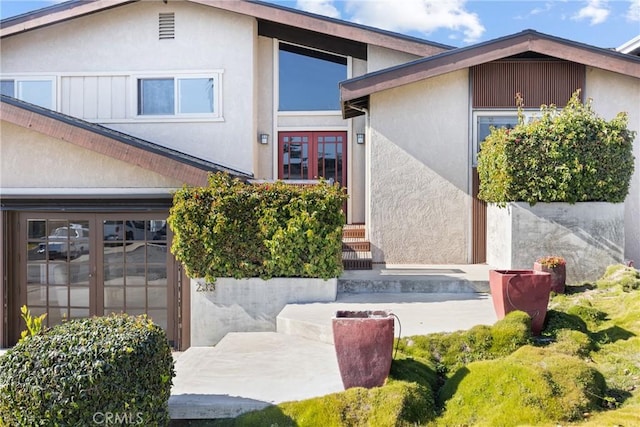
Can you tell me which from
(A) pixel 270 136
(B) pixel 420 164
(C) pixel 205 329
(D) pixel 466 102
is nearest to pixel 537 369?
(C) pixel 205 329

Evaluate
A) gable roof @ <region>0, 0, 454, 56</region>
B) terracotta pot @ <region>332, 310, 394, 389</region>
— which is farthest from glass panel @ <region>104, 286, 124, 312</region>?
gable roof @ <region>0, 0, 454, 56</region>

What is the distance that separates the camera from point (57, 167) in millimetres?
8977

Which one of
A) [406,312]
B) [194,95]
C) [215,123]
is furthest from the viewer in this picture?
[194,95]

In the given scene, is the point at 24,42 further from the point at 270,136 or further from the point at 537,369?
the point at 537,369

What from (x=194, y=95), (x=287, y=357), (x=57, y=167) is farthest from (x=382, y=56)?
(x=287, y=357)

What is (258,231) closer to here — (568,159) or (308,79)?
(568,159)

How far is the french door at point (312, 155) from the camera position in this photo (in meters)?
13.2

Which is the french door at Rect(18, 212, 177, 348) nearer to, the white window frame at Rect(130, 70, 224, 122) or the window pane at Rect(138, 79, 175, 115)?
the white window frame at Rect(130, 70, 224, 122)

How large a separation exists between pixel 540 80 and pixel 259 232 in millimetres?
6988

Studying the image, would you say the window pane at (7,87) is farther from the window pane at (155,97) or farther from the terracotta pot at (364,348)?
the terracotta pot at (364,348)

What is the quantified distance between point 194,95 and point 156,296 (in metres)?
5.91

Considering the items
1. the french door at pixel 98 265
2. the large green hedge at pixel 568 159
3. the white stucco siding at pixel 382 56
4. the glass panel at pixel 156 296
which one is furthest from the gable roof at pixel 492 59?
the glass panel at pixel 156 296

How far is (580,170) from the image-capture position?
820cm

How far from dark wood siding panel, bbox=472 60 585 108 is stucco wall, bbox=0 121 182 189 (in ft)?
21.7
